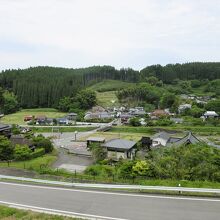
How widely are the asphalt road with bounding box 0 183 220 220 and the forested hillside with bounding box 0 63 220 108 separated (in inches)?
2351

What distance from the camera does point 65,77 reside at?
263ft

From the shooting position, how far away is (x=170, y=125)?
48844 millimetres

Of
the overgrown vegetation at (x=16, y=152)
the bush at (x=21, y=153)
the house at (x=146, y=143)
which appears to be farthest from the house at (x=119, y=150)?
the bush at (x=21, y=153)

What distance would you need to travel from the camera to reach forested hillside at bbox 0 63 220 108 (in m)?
71.8

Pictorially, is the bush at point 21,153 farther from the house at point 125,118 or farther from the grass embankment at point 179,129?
the house at point 125,118

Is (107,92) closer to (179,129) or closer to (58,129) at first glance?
(58,129)

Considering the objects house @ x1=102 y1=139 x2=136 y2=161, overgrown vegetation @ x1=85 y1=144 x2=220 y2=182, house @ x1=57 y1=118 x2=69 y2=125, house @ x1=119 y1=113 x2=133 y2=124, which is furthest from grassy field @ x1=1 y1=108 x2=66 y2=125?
overgrown vegetation @ x1=85 y1=144 x2=220 y2=182

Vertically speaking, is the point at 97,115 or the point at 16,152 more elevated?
the point at 97,115

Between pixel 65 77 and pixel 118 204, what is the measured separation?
2849 inches

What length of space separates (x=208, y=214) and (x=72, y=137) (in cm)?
3445

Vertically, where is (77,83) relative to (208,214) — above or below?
above

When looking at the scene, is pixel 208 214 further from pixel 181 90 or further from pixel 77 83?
pixel 181 90

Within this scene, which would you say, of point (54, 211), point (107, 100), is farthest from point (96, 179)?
point (107, 100)

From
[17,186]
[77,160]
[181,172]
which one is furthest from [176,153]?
[77,160]
